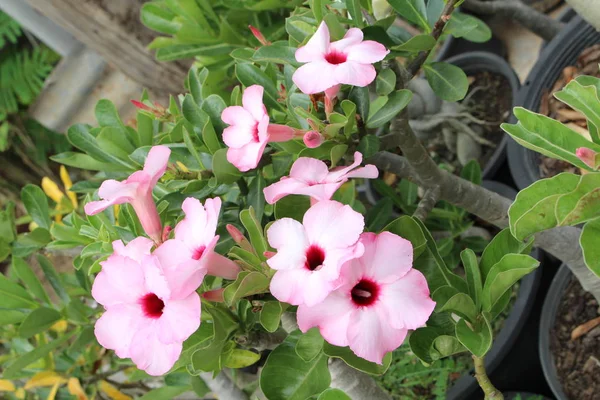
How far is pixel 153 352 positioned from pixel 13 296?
25.0 inches

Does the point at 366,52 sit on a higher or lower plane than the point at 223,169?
higher

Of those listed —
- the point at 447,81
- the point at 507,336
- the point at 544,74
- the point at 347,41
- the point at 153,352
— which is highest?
Answer: the point at 347,41

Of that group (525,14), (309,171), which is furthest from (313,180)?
(525,14)

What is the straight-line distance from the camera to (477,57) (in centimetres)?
167

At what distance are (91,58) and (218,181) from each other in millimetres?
1910

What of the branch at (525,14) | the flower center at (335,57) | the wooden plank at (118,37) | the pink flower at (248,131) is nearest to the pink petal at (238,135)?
the pink flower at (248,131)

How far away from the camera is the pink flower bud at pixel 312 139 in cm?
66

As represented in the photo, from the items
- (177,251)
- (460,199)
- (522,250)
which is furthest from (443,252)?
(177,251)

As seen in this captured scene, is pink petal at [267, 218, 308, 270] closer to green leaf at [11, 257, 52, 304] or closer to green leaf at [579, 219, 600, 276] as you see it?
green leaf at [579, 219, 600, 276]

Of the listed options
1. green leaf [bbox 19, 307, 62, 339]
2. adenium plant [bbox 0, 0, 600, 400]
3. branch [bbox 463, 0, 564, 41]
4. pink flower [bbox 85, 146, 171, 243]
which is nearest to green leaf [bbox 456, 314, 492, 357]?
adenium plant [bbox 0, 0, 600, 400]

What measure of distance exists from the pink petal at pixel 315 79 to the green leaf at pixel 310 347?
0.82 ft

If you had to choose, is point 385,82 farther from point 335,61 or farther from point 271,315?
point 271,315

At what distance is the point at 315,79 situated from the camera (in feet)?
2.03

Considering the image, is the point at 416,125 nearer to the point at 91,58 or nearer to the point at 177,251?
the point at 177,251
